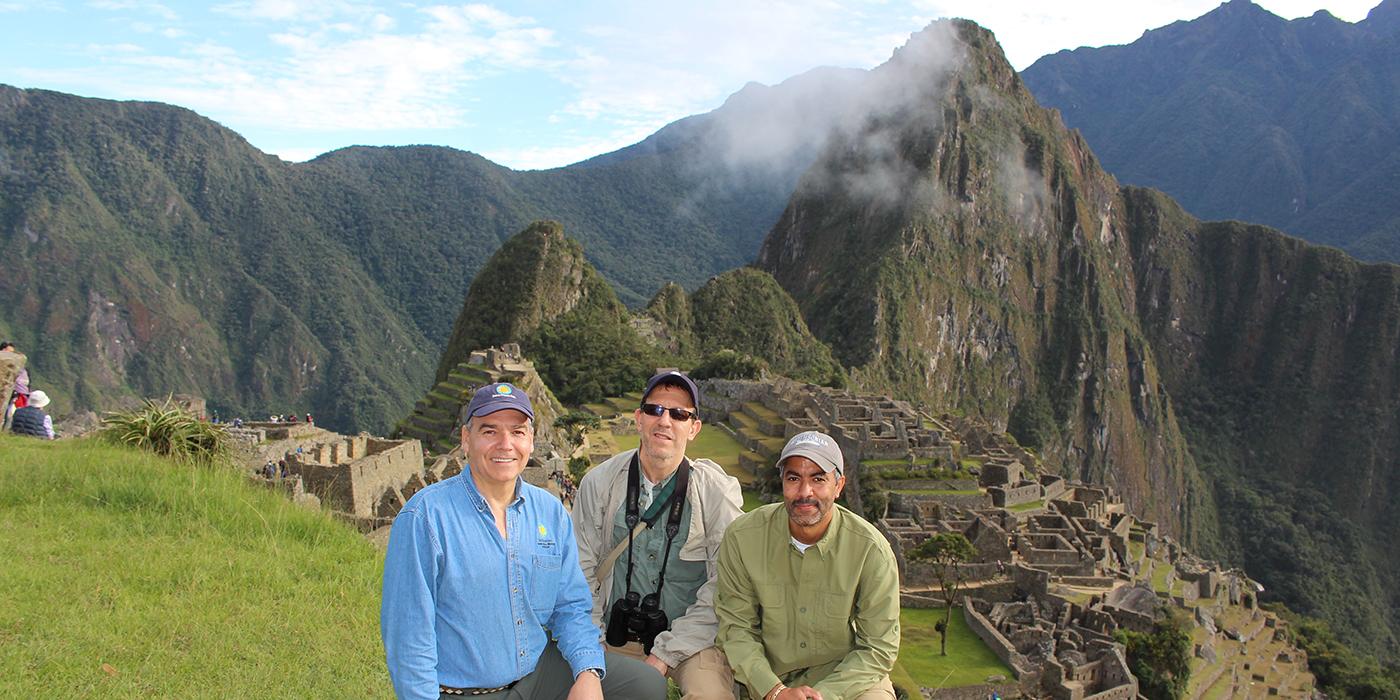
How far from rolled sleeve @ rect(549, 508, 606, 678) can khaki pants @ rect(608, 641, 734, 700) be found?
1.55ft

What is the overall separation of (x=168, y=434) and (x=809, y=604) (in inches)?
314

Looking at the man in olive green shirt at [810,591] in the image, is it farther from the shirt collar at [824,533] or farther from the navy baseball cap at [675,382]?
the navy baseball cap at [675,382]

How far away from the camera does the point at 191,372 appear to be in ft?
274

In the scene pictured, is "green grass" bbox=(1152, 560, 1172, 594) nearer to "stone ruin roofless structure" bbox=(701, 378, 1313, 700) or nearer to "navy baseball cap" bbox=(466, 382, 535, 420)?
"stone ruin roofless structure" bbox=(701, 378, 1313, 700)

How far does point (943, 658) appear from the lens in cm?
2009

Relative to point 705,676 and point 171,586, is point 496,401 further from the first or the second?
point 171,586

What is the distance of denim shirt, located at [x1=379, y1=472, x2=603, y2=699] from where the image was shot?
14.3 ft

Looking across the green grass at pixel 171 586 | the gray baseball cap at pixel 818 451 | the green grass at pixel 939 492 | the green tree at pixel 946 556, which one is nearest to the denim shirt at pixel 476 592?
the gray baseball cap at pixel 818 451

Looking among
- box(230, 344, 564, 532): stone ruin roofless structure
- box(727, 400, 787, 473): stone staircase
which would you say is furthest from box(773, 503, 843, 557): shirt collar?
box(727, 400, 787, 473): stone staircase

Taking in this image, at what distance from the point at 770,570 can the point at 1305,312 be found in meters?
188

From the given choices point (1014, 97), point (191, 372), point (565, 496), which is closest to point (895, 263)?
point (1014, 97)

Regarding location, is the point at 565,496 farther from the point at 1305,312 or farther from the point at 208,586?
the point at 1305,312

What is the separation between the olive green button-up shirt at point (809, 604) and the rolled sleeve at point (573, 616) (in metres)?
0.90

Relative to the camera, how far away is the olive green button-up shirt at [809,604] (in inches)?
213
